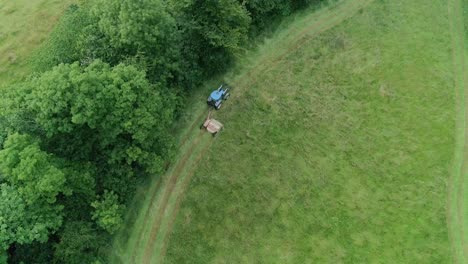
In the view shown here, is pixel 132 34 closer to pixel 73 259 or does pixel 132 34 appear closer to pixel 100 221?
pixel 100 221

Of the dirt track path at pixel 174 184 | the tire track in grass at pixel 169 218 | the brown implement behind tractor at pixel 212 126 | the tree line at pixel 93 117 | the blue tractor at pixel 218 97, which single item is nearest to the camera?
the tree line at pixel 93 117

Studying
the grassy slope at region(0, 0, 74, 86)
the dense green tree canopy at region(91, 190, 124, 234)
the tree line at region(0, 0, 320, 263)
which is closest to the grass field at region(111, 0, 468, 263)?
the dense green tree canopy at region(91, 190, 124, 234)

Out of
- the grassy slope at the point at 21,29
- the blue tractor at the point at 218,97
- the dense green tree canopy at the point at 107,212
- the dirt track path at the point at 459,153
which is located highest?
the grassy slope at the point at 21,29

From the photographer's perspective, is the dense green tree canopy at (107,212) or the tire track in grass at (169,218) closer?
the dense green tree canopy at (107,212)

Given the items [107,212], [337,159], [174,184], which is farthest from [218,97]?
[107,212]

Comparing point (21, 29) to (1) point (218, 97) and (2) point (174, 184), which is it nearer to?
(1) point (218, 97)

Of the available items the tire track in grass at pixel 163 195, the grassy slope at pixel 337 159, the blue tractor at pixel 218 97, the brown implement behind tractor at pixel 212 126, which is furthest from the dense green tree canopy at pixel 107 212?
the blue tractor at pixel 218 97

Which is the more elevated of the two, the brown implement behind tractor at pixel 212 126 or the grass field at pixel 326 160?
the brown implement behind tractor at pixel 212 126

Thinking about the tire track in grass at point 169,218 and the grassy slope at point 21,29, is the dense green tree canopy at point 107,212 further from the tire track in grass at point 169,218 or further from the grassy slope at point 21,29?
the grassy slope at point 21,29
